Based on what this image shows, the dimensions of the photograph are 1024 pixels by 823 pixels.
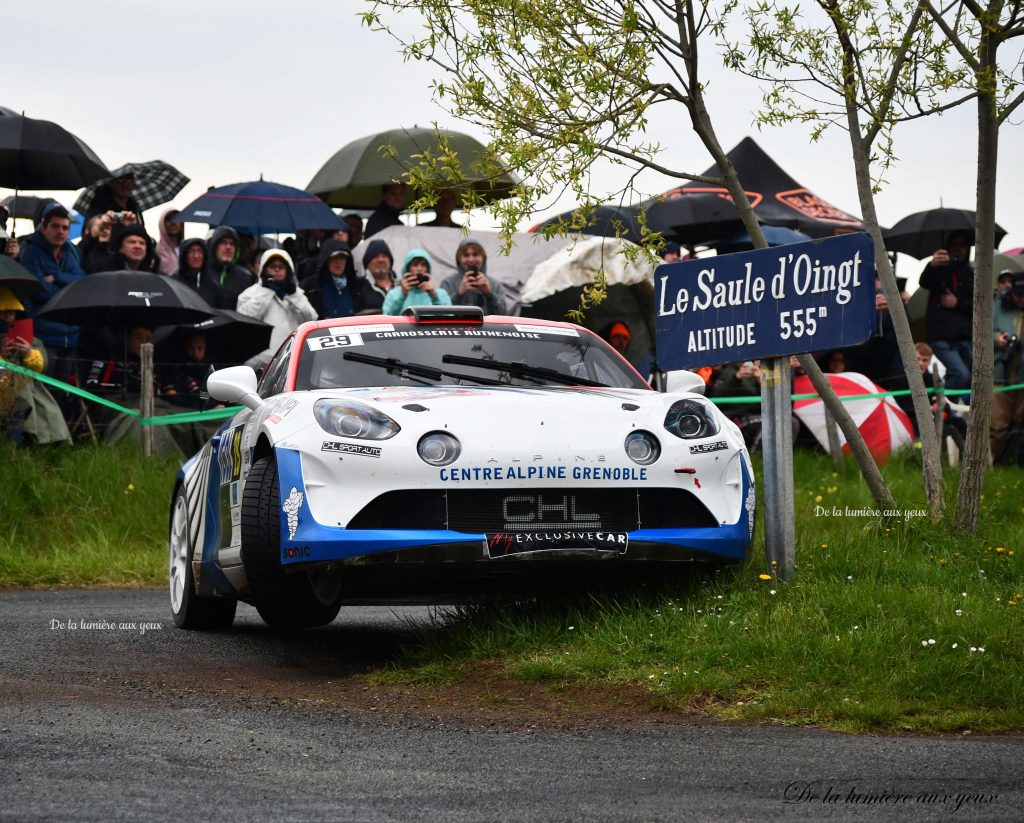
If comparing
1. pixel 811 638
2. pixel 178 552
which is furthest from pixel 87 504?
pixel 811 638

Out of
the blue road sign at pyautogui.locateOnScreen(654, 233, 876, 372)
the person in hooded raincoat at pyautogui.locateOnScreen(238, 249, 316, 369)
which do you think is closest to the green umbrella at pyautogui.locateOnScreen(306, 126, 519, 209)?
the person in hooded raincoat at pyautogui.locateOnScreen(238, 249, 316, 369)

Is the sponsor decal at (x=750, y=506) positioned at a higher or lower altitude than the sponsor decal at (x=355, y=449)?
lower

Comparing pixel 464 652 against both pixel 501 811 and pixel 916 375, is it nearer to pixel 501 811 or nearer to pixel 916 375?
pixel 501 811

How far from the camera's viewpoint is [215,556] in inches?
339

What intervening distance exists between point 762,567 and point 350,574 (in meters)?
2.07

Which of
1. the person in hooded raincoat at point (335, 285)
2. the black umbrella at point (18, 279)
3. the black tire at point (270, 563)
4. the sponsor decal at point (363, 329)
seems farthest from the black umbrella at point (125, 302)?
the black tire at point (270, 563)

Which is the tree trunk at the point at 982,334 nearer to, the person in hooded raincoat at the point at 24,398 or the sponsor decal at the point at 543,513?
the sponsor decal at the point at 543,513

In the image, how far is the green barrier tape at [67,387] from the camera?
1414 cm

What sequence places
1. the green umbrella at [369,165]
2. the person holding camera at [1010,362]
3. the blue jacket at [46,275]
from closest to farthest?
the blue jacket at [46,275] < the person holding camera at [1010,362] < the green umbrella at [369,165]

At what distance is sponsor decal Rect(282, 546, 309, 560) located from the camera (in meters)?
7.23

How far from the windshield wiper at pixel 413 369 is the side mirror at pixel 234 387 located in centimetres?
51

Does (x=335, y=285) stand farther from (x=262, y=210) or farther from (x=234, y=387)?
(x=234, y=387)

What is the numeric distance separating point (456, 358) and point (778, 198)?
44.6 ft

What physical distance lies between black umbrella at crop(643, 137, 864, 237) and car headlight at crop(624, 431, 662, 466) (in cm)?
1302
